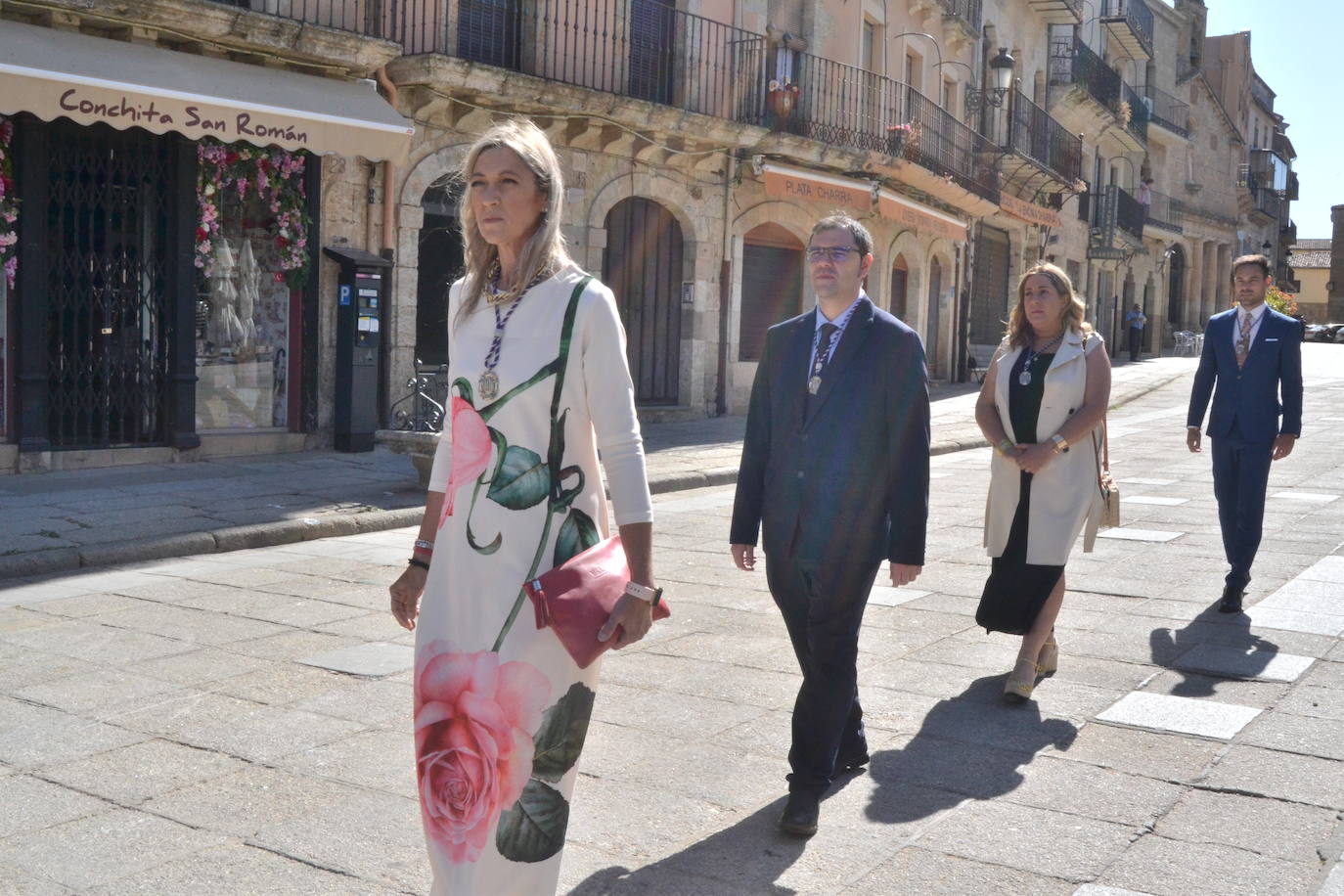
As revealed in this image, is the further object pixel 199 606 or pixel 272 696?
pixel 199 606

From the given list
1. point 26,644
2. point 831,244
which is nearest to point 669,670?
point 831,244

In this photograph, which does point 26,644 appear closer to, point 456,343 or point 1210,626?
point 456,343

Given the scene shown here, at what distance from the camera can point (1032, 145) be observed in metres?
32.1

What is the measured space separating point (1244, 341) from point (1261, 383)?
10.9 inches

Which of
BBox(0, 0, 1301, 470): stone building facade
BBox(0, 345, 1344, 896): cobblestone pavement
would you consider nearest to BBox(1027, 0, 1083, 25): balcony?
BBox(0, 0, 1301, 470): stone building facade

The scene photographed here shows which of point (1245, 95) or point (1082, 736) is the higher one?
point (1245, 95)

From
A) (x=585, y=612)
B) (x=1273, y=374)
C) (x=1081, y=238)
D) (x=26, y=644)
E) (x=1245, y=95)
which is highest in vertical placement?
(x=1245, y=95)

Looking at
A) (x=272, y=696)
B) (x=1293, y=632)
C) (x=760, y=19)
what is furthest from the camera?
(x=760, y=19)

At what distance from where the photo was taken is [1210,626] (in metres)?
6.84

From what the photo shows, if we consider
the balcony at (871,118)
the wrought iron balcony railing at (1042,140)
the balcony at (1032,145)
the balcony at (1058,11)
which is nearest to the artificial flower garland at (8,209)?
the balcony at (871,118)

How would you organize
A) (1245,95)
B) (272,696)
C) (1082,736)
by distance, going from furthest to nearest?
(1245,95) → (272,696) → (1082,736)

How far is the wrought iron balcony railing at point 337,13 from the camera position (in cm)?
1323

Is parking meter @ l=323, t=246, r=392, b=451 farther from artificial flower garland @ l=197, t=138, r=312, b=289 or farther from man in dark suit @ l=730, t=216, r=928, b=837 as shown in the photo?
man in dark suit @ l=730, t=216, r=928, b=837

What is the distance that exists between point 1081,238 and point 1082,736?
36.9 metres
